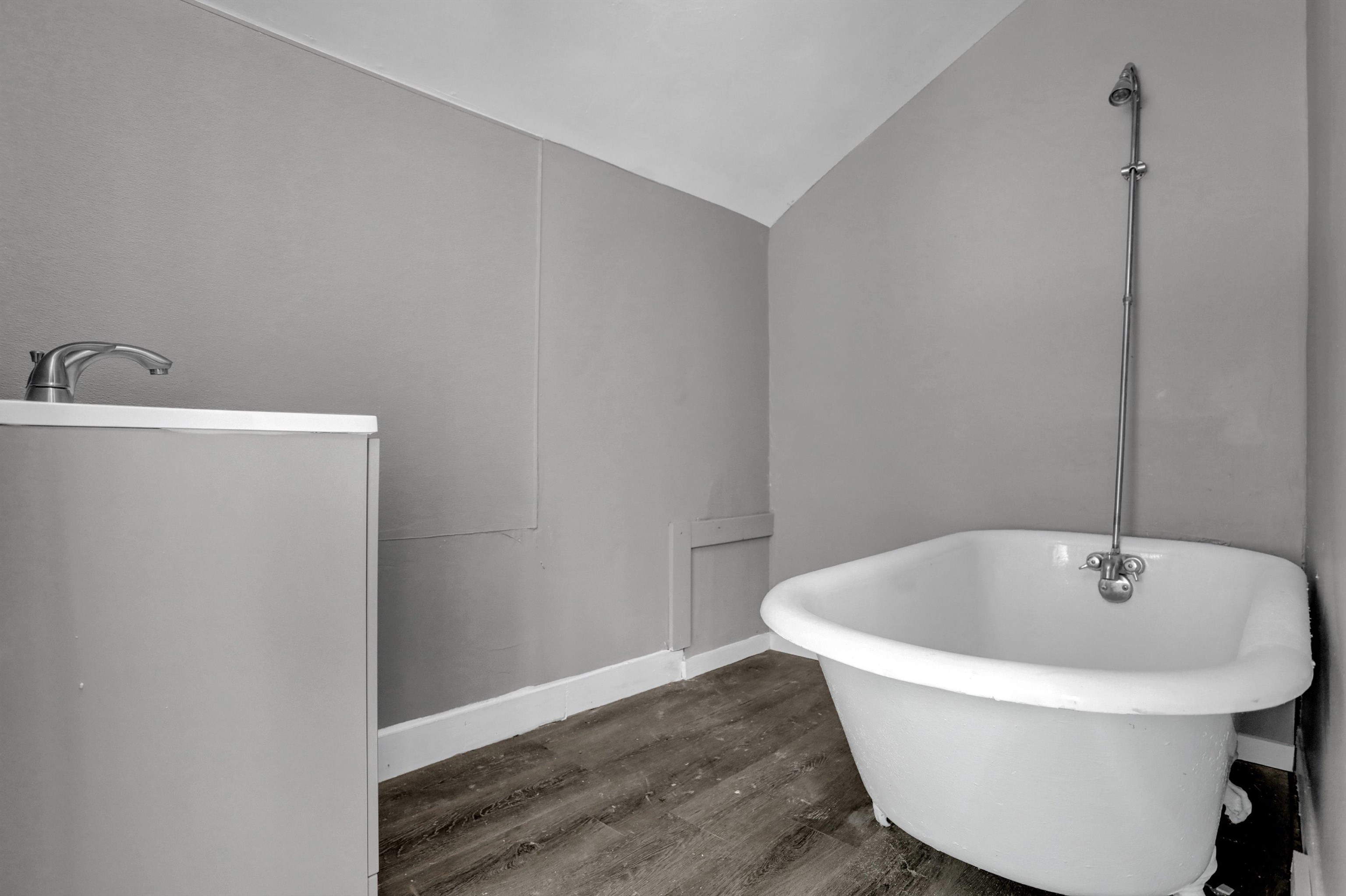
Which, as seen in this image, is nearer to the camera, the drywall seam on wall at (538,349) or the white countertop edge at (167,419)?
the white countertop edge at (167,419)

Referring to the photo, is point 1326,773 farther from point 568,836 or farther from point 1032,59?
point 1032,59

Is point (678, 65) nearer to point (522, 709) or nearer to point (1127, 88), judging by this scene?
point (1127, 88)

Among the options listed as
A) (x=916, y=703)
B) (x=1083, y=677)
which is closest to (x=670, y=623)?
(x=916, y=703)

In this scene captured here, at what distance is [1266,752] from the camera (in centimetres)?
162

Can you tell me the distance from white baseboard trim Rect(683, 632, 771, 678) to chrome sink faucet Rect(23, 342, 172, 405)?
172cm

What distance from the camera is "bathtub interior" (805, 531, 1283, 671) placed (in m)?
1.48

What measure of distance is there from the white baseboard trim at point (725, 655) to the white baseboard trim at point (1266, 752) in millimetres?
1363

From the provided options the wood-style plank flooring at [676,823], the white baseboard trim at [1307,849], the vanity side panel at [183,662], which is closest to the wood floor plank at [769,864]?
the wood-style plank flooring at [676,823]

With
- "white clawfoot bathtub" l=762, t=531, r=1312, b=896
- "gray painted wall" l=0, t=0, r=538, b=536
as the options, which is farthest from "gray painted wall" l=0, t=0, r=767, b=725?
"white clawfoot bathtub" l=762, t=531, r=1312, b=896

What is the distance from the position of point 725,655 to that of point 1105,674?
168 cm

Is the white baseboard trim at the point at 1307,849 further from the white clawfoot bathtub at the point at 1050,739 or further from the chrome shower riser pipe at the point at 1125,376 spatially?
the chrome shower riser pipe at the point at 1125,376

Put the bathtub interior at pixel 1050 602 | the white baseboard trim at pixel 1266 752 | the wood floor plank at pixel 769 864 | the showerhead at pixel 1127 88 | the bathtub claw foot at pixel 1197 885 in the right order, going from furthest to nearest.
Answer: the showerhead at pixel 1127 88
the white baseboard trim at pixel 1266 752
the bathtub interior at pixel 1050 602
the wood floor plank at pixel 769 864
the bathtub claw foot at pixel 1197 885

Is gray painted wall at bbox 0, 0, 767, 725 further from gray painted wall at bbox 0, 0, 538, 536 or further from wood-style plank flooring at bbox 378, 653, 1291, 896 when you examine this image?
wood-style plank flooring at bbox 378, 653, 1291, 896

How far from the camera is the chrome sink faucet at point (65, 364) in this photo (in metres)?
0.88
